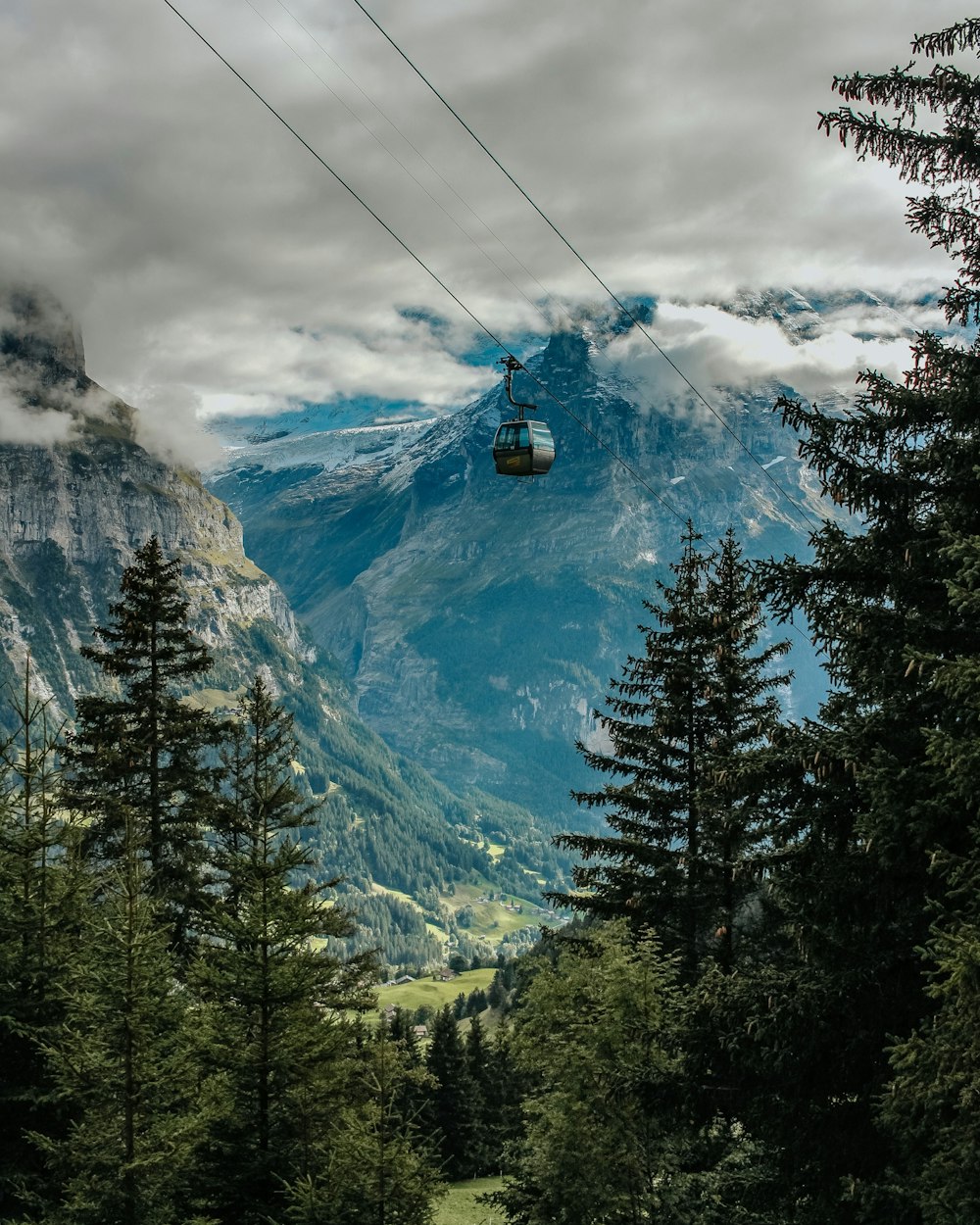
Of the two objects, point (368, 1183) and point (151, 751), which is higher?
point (151, 751)

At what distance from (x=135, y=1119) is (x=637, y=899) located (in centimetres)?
1254

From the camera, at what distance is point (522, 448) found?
1724 inches

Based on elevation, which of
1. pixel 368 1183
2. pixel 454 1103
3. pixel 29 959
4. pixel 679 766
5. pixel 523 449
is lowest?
pixel 454 1103

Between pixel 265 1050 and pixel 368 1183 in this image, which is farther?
pixel 265 1050

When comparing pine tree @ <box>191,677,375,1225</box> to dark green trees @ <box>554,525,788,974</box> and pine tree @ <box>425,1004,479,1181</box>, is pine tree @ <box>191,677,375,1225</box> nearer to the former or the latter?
dark green trees @ <box>554,525,788,974</box>

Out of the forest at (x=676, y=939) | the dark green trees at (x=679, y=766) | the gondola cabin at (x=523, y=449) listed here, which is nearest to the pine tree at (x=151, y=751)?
the forest at (x=676, y=939)

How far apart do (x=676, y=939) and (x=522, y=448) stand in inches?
924

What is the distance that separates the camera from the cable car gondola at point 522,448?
142 ft

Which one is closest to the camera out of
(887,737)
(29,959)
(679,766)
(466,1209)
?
(887,737)

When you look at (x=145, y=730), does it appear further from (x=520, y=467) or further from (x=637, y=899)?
(x=520, y=467)

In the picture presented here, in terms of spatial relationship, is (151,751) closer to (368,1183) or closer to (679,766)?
(368,1183)

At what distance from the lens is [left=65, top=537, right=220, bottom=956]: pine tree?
27094 millimetres

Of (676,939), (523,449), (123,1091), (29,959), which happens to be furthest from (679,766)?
(523,449)

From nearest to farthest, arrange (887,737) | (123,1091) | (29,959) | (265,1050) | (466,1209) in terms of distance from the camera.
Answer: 1. (887,737)
2. (123,1091)
3. (265,1050)
4. (29,959)
5. (466,1209)
